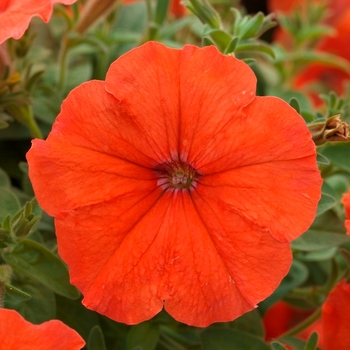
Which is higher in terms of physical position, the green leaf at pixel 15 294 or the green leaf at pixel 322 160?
the green leaf at pixel 322 160

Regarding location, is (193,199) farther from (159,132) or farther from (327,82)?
(327,82)

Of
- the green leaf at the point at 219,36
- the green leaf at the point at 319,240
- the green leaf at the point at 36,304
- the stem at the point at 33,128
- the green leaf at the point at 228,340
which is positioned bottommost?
the green leaf at the point at 228,340

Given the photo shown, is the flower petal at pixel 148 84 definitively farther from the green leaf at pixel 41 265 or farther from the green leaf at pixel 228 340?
the green leaf at pixel 228 340

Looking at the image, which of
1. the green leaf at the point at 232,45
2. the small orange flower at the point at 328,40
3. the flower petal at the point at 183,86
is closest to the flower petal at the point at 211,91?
the flower petal at the point at 183,86

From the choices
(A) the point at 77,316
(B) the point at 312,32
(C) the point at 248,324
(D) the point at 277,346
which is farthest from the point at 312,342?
(B) the point at 312,32

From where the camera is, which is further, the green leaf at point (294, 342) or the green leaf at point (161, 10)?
the green leaf at point (161, 10)

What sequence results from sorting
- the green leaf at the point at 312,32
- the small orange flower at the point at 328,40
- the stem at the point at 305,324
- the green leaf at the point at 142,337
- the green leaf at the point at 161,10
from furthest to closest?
the small orange flower at the point at 328,40, the green leaf at the point at 312,32, the green leaf at the point at 161,10, the stem at the point at 305,324, the green leaf at the point at 142,337

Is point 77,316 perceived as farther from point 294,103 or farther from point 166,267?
point 294,103

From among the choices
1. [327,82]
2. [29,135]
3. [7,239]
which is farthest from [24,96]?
[327,82]
